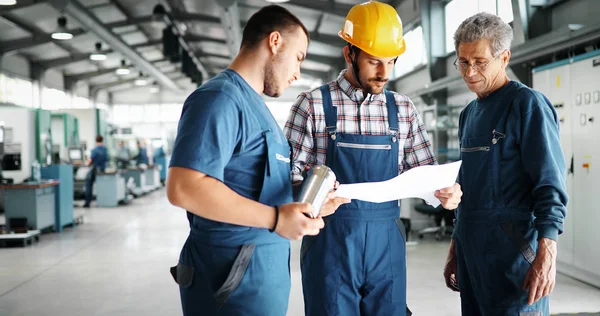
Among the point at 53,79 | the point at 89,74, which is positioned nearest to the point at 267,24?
the point at 53,79

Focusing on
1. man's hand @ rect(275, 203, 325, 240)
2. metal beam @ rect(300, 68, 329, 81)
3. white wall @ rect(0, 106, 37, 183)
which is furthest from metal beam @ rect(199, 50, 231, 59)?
man's hand @ rect(275, 203, 325, 240)

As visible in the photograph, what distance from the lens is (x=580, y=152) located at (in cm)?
523

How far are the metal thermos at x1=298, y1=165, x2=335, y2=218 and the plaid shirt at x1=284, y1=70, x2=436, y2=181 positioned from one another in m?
0.60

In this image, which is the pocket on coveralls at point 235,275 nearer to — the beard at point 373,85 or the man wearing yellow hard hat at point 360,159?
the man wearing yellow hard hat at point 360,159

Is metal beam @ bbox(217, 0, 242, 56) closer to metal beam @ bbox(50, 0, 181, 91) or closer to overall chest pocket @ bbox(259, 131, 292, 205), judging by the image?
metal beam @ bbox(50, 0, 181, 91)

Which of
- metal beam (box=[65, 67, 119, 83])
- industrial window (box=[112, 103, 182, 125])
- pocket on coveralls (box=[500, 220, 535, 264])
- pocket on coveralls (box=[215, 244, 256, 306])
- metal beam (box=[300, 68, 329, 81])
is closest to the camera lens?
pocket on coveralls (box=[215, 244, 256, 306])

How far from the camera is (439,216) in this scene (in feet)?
26.1

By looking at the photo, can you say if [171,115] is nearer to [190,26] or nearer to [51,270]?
[190,26]

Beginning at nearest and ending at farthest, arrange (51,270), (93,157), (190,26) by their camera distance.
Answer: (51,270) → (93,157) → (190,26)

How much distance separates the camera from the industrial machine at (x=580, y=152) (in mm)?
4992

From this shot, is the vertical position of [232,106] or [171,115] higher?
[171,115]

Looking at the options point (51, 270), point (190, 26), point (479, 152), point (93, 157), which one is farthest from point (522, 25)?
point (190, 26)

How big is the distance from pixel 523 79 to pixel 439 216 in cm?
256

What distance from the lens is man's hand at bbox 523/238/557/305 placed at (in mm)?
1698
